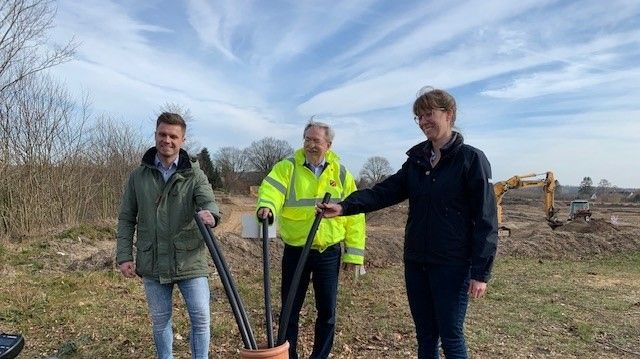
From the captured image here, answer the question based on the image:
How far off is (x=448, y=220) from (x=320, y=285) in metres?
1.30

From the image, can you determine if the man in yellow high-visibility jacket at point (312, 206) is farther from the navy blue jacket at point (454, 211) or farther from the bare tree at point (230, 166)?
the bare tree at point (230, 166)

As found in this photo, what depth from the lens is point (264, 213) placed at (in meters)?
3.24

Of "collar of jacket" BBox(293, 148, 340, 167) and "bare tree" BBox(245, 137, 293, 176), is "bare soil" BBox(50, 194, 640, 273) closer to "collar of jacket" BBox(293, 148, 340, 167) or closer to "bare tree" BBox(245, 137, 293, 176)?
"collar of jacket" BBox(293, 148, 340, 167)

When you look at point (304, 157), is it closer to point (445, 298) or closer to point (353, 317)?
point (445, 298)

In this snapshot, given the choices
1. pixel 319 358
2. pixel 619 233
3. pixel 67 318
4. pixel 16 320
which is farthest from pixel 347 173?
pixel 619 233

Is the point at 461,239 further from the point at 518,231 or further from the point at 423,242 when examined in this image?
the point at 518,231

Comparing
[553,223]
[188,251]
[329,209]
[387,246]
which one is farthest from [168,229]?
[553,223]

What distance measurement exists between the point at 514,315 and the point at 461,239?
4450mm

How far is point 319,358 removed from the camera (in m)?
3.83

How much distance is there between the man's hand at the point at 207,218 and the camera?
2.71 metres

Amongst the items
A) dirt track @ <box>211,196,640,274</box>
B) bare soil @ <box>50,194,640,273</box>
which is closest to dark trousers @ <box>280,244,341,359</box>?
bare soil @ <box>50,194,640,273</box>

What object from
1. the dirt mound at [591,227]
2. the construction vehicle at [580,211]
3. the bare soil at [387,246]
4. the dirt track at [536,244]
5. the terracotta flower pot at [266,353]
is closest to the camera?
the terracotta flower pot at [266,353]

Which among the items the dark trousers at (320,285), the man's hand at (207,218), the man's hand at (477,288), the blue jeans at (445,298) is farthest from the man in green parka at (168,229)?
the man's hand at (477,288)

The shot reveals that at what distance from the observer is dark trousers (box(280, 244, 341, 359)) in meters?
3.67
